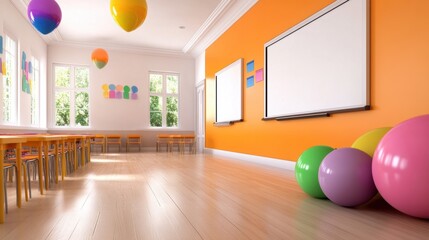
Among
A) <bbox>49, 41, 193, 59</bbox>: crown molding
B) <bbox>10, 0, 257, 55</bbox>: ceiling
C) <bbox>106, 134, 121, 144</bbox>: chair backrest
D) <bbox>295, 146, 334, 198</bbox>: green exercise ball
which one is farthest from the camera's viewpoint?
<bbox>49, 41, 193, 59</bbox>: crown molding

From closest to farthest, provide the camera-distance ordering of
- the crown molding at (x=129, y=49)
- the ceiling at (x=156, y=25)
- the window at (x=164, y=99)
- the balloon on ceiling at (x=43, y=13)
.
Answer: the balloon on ceiling at (x=43, y=13) < the ceiling at (x=156, y=25) < the crown molding at (x=129, y=49) < the window at (x=164, y=99)

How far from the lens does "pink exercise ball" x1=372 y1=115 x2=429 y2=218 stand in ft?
5.86

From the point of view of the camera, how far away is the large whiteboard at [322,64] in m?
3.31

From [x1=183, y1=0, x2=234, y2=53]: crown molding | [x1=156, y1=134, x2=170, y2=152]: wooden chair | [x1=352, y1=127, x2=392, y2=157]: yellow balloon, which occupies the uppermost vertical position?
[x1=183, y1=0, x2=234, y2=53]: crown molding

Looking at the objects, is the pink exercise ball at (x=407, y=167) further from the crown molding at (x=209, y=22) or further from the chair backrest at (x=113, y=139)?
the chair backrest at (x=113, y=139)

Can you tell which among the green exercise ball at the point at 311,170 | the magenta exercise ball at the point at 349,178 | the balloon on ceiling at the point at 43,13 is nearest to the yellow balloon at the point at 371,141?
the magenta exercise ball at the point at 349,178

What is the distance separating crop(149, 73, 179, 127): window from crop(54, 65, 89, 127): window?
7.34 ft

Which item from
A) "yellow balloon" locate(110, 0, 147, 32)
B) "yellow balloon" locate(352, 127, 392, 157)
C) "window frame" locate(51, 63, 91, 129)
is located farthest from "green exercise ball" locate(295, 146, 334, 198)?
"window frame" locate(51, 63, 91, 129)

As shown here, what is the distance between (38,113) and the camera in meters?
8.59

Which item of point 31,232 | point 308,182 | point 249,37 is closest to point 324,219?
point 308,182

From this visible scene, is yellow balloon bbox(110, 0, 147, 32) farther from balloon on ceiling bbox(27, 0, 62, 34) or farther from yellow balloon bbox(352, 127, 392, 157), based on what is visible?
yellow balloon bbox(352, 127, 392, 157)

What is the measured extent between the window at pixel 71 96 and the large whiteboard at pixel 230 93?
4.91 m

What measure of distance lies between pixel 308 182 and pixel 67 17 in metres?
7.59

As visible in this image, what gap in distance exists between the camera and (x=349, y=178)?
7.29 feet
